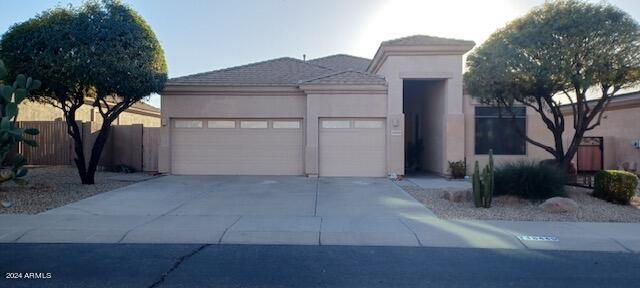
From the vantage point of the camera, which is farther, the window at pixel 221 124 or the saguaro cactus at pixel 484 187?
the window at pixel 221 124

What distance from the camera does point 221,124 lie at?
59.6ft

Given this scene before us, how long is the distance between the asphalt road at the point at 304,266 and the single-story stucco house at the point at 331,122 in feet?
33.6

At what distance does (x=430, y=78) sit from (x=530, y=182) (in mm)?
6886

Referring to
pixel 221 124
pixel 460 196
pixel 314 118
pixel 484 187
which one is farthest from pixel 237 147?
pixel 484 187

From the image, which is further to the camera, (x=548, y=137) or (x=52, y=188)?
(x=548, y=137)

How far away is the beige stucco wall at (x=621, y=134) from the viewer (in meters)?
20.0

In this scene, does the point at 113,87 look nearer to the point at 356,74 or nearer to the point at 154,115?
the point at 356,74

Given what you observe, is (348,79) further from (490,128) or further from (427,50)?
(490,128)

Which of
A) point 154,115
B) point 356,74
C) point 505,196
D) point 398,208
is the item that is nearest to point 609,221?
point 505,196

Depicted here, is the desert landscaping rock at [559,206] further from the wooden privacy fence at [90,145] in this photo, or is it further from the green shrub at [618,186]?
the wooden privacy fence at [90,145]

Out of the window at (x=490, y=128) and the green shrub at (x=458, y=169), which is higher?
the window at (x=490, y=128)

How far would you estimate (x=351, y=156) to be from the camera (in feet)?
57.5

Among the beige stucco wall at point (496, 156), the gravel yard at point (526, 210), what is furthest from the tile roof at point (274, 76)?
the gravel yard at point (526, 210)

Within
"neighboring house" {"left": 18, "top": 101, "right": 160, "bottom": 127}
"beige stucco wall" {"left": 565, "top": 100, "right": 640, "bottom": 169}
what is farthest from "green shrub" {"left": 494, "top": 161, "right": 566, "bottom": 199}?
"neighboring house" {"left": 18, "top": 101, "right": 160, "bottom": 127}
